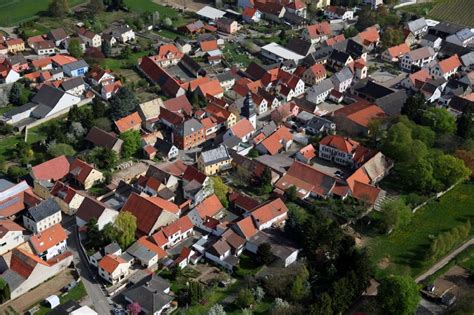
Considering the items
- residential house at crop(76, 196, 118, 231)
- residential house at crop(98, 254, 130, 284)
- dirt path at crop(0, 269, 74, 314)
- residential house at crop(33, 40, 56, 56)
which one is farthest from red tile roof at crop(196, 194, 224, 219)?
residential house at crop(33, 40, 56, 56)

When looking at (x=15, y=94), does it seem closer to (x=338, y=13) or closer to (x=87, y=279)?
(x=87, y=279)

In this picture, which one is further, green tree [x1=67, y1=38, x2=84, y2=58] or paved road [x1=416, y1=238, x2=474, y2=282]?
green tree [x1=67, y1=38, x2=84, y2=58]

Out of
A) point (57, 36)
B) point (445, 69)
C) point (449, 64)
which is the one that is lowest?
point (57, 36)

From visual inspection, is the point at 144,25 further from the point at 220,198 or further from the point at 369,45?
the point at 220,198

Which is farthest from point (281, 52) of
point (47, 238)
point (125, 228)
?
point (47, 238)

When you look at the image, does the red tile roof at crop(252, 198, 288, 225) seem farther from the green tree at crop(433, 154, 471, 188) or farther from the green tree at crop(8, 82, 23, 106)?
the green tree at crop(8, 82, 23, 106)

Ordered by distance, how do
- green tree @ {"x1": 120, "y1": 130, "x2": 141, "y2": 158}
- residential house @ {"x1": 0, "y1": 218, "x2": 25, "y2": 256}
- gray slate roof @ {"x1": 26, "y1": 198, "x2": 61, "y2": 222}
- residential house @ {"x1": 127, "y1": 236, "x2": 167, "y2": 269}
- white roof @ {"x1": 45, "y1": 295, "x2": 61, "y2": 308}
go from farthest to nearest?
green tree @ {"x1": 120, "y1": 130, "x2": 141, "y2": 158} → gray slate roof @ {"x1": 26, "y1": 198, "x2": 61, "y2": 222} → residential house @ {"x1": 0, "y1": 218, "x2": 25, "y2": 256} → residential house @ {"x1": 127, "y1": 236, "x2": 167, "y2": 269} → white roof @ {"x1": 45, "y1": 295, "x2": 61, "y2": 308}

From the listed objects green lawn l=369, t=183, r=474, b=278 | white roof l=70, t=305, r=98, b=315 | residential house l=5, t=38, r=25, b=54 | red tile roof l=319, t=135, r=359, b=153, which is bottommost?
residential house l=5, t=38, r=25, b=54

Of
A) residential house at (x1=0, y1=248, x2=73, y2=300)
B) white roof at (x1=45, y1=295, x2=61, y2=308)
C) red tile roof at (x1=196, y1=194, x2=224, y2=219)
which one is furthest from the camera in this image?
red tile roof at (x1=196, y1=194, x2=224, y2=219)
